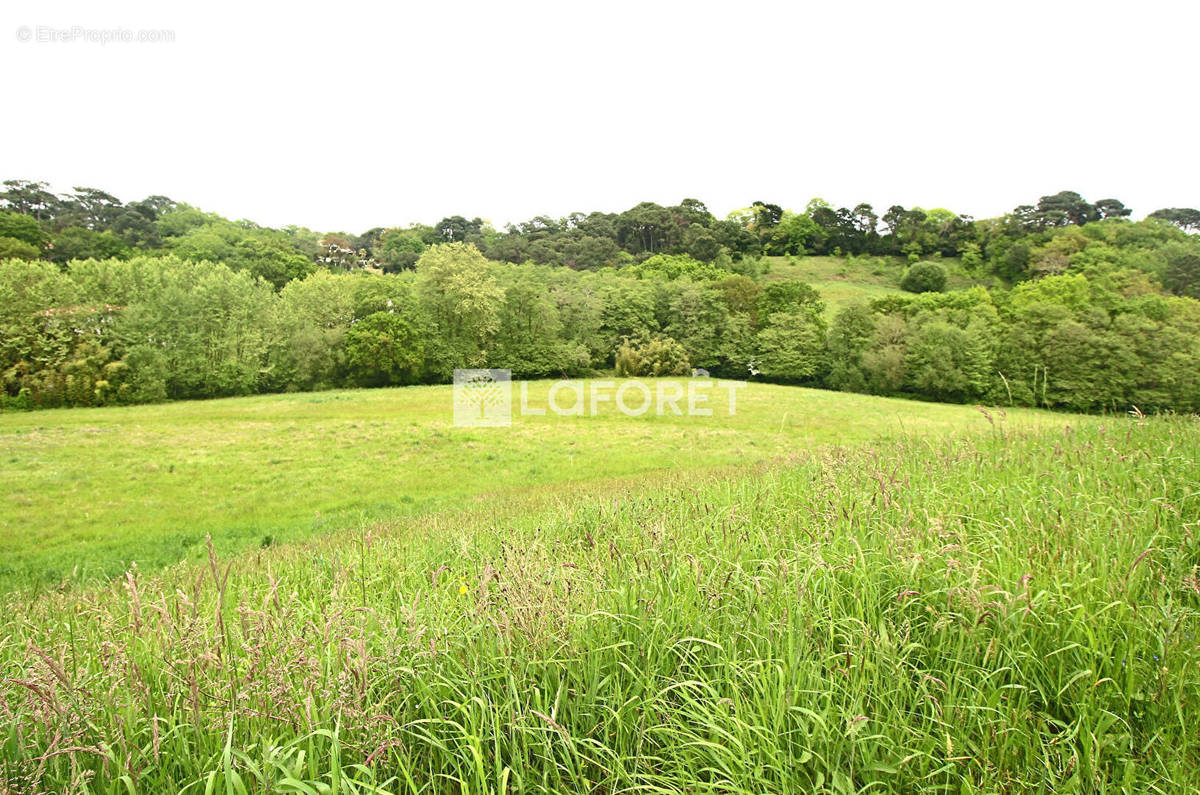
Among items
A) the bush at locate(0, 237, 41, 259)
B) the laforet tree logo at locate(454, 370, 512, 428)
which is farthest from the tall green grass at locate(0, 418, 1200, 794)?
the bush at locate(0, 237, 41, 259)

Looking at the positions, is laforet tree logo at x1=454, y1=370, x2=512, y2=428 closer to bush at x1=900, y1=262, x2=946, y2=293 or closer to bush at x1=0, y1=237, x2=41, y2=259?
bush at x1=0, y1=237, x2=41, y2=259

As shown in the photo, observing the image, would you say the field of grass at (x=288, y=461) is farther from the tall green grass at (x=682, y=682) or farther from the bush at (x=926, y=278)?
the bush at (x=926, y=278)

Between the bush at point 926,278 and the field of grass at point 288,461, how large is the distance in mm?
68555

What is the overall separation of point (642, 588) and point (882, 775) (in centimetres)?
140

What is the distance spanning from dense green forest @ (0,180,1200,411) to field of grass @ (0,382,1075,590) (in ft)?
30.4

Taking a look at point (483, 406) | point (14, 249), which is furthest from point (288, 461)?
point (14, 249)

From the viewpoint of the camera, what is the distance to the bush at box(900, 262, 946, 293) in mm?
92125

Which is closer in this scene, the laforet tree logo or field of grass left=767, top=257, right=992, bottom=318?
the laforet tree logo

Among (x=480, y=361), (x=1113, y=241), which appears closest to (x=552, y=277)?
(x=480, y=361)

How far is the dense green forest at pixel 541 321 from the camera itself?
40.0m

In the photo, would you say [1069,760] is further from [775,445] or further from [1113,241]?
[1113,241]

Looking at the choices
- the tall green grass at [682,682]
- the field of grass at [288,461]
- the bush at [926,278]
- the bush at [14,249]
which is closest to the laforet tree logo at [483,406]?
the field of grass at [288,461]

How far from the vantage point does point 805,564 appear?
144 inches

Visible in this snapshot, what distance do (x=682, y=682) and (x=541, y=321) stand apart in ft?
191
